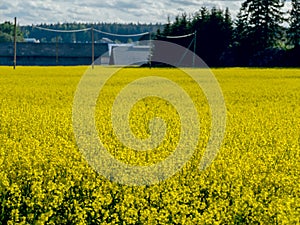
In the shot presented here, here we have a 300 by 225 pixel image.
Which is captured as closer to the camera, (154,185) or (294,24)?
(154,185)

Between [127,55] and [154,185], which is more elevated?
[154,185]

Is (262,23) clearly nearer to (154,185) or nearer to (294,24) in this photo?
(294,24)

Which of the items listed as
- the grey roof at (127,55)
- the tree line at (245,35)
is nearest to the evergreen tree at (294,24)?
the tree line at (245,35)

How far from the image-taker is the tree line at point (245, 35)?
66.4 metres

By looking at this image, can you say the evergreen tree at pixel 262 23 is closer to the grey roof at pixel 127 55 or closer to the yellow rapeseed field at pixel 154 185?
the grey roof at pixel 127 55

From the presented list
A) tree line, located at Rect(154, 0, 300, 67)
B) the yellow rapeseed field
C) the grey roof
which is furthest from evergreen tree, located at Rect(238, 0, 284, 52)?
the yellow rapeseed field

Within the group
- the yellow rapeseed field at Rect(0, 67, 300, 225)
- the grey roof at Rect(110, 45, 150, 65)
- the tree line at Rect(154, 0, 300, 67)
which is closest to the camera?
the yellow rapeseed field at Rect(0, 67, 300, 225)

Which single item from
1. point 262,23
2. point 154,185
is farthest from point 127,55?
point 154,185

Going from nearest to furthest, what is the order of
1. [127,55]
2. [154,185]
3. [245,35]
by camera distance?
[154,185], [245,35], [127,55]

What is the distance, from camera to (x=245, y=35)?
70.4 m

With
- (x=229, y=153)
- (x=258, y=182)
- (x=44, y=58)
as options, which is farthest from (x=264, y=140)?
(x=44, y=58)

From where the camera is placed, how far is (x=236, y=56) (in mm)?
68875

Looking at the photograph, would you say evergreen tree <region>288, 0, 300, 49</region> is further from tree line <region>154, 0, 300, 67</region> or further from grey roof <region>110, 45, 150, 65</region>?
grey roof <region>110, 45, 150, 65</region>

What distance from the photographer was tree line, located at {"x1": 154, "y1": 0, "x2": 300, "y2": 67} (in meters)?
66.4
